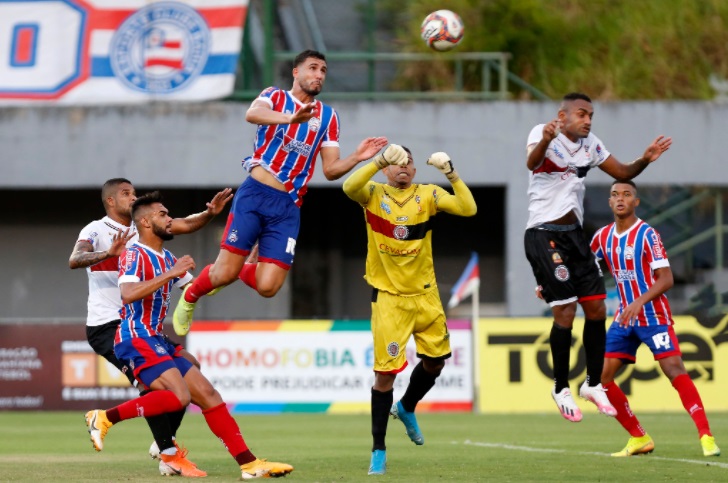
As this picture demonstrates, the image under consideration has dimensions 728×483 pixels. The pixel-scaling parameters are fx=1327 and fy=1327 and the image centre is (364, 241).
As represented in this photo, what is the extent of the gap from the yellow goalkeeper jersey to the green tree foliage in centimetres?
1463

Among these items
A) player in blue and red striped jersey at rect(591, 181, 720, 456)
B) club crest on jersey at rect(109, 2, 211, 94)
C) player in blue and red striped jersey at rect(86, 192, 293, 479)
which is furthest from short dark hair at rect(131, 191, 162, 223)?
club crest on jersey at rect(109, 2, 211, 94)

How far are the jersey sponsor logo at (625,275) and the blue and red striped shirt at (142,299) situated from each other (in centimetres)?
412

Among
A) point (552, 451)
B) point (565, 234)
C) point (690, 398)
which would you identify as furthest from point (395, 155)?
point (690, 398)

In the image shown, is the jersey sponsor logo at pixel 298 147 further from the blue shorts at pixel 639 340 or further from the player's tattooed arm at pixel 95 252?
the blue shorts at pixel 639 340

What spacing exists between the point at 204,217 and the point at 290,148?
3.34ft

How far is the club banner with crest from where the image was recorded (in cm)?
2272

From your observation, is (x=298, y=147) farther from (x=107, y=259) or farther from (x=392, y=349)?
(x=107, y=259)

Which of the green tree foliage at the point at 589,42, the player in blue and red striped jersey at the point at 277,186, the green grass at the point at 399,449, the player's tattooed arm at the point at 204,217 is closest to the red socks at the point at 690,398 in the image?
the green grass at the point at 399,449

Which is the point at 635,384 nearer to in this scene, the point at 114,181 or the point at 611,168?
the point at 611,168

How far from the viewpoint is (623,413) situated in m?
11.5

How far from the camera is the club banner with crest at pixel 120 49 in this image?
74.5 feet

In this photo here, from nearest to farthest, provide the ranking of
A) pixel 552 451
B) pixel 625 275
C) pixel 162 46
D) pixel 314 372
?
pixel 625 275 < pixel 552 451 < pixel 314 372 < pixel 162 46

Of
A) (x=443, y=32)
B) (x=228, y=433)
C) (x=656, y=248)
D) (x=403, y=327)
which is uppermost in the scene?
(x=443, y=32)

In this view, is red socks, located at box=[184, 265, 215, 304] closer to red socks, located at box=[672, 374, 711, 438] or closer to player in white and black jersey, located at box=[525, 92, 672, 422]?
player in white and black jersey, located at box=[525, 92, 672, 422]
